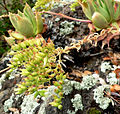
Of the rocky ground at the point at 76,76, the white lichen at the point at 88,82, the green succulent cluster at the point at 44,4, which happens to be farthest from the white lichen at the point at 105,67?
the green succulent cluster at the point at 44,4

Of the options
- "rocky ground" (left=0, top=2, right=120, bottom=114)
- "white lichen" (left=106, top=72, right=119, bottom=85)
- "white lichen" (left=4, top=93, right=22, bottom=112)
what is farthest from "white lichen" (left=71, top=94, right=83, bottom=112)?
"white lichen" (left=4, top=93, right=22, bottom=112)

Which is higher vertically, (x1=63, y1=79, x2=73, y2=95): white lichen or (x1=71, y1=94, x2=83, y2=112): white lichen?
(x1=63, y1=79, x2=73, y2=95): white lichen

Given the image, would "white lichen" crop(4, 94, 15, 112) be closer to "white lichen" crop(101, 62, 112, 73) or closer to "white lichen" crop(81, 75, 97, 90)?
"white lichen" crop(81, 75, 97, 90)

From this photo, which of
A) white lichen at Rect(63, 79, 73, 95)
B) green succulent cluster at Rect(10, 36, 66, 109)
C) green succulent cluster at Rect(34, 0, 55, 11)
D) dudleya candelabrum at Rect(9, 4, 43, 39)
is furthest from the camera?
green succulent cluster at Rect(34, 0, 55, 11)

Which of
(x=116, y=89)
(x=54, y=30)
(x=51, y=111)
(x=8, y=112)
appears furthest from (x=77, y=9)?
(x=8, y=112)

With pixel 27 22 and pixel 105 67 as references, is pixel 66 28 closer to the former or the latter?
pixel 27 22

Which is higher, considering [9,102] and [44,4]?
[44,4]

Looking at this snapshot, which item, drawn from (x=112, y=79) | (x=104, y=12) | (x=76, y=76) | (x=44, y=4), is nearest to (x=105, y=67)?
(x=112, y=79)
